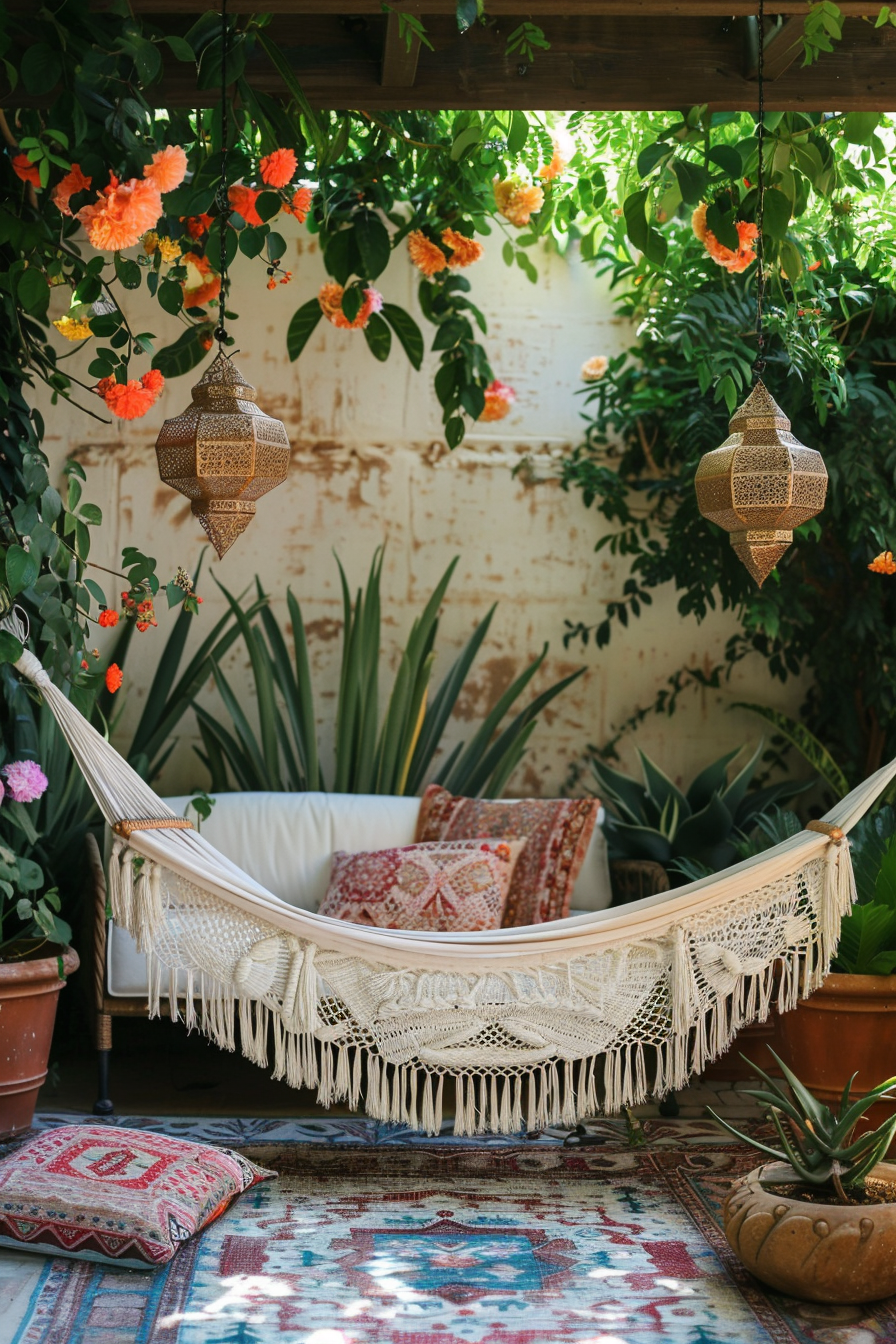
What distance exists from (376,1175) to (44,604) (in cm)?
122

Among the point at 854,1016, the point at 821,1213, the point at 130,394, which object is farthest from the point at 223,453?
the point at 854,1016

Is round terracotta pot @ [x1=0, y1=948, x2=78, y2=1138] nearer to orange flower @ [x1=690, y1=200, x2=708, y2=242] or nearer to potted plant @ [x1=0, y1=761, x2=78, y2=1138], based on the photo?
potted plant @ [x1=0, y1=761, x2=78, y2=1138]

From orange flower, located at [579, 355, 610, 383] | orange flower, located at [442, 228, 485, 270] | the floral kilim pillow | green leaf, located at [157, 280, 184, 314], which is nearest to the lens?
the floral kilim pillow

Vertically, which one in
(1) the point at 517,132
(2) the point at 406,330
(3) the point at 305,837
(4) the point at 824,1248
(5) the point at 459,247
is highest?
(1) the point at 517,132

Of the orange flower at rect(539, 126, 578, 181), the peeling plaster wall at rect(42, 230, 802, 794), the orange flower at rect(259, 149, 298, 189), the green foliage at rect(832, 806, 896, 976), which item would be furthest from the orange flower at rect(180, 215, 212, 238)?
the green foliage at rect(832, 806, 896, 976)

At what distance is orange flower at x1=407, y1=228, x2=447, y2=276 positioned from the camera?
2838mm

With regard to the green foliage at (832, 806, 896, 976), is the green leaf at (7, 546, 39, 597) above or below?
above

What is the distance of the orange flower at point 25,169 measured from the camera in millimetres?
2115

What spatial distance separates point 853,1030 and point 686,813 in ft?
2.92

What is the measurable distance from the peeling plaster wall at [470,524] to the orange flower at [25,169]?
5.23ft

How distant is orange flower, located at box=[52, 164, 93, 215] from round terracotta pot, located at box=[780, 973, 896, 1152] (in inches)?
74.6

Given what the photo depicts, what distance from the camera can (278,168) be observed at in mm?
2172

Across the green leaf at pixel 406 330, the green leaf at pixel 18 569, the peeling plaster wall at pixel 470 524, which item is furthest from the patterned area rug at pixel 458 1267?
the green leaf at pixel 406 330

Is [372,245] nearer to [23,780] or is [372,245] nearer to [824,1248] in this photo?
[23,780]
